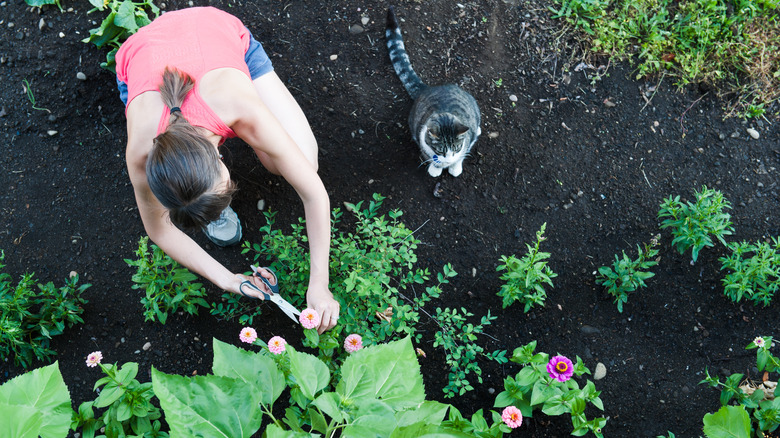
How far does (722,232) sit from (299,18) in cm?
265

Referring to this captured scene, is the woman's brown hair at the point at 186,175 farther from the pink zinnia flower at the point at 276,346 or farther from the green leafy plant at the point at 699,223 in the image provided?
the green leafy plant at the point at 699,223

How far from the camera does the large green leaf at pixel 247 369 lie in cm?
112

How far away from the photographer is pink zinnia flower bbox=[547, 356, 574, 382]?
66.9 inches

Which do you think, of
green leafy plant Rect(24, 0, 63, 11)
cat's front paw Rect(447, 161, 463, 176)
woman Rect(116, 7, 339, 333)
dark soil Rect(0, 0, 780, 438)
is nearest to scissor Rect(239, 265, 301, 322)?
woman Rect(116, 7, 339, 333)

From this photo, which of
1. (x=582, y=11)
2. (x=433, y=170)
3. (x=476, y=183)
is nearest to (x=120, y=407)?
(x=433, y=170)

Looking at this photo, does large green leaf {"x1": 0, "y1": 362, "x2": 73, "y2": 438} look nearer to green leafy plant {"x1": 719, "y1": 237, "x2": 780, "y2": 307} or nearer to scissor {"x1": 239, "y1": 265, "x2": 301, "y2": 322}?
Answer: scissor {"x1": 239, "y1": 265, "x2": 301, "y2": 322}

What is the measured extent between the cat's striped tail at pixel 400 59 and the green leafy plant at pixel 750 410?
2012 mm

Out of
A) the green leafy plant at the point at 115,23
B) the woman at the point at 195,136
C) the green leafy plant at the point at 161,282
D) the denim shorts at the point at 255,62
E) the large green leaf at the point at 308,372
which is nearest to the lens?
the large green leaf at the point at 308,372

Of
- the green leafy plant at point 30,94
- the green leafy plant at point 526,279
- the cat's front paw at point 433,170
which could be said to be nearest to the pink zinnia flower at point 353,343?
the green leafy plant at point 526,279

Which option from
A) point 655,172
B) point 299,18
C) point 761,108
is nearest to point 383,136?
point 299,18

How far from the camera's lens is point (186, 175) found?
4.95ft

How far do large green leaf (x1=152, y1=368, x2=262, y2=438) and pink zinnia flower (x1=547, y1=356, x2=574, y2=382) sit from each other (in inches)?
45.8

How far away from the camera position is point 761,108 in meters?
2.89

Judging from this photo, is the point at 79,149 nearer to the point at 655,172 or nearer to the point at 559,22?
the point at 559,22
